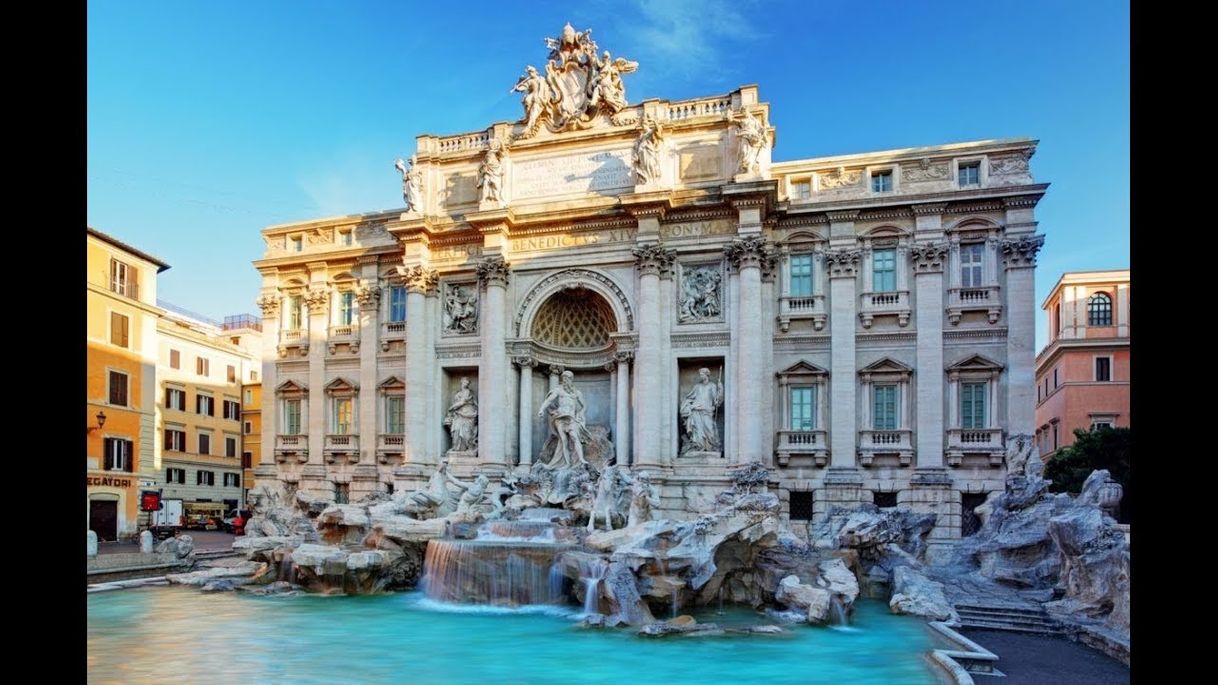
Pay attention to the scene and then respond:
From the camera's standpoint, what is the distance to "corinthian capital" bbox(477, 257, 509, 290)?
24.6 meters

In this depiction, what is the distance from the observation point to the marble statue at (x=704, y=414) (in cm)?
2266

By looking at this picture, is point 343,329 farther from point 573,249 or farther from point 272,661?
point 272,661

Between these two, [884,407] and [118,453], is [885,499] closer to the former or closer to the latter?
[884,407]

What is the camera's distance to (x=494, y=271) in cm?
2467

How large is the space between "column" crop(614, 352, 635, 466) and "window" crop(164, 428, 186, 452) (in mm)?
26561

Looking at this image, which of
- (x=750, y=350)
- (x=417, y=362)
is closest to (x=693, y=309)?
(x=750, y=350)

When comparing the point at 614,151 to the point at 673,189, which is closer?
the point at 673,189

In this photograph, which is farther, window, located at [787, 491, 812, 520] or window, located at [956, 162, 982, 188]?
window, located at [787, 491, 812, 520]

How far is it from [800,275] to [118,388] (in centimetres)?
2523

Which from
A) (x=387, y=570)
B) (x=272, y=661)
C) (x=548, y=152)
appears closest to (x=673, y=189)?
(x=548, y=152)

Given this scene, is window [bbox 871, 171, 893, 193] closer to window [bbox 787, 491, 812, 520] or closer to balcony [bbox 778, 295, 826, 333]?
balcony [bbox 778, 295, 826, 333]

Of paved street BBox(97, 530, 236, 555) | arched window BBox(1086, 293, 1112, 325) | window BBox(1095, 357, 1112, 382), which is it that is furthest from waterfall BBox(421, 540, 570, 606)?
window BBox(1095, 357, 1112, 382)

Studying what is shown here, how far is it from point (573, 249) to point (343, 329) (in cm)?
994
